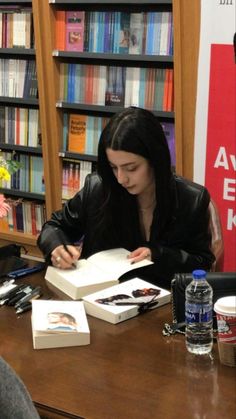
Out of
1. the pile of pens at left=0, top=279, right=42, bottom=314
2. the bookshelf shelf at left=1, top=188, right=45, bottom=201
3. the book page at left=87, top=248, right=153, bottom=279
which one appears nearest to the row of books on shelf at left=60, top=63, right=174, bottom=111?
the bookshelf shelf at left=1, top=188, right=45, bottom=201

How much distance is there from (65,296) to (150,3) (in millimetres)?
1981

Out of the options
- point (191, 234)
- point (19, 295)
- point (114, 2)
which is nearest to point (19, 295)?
point (19, 295)

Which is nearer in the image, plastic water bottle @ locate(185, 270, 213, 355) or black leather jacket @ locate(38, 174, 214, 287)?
plastic water bottle @ locate(185, 270, 213, 355)

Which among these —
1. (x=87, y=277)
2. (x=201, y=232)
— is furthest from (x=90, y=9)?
(x=87, y=277)

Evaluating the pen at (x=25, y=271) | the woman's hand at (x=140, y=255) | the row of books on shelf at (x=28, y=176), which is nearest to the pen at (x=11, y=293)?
the pen at (x=25, y=271)

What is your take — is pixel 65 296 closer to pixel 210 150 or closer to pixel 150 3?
pixel 210 150

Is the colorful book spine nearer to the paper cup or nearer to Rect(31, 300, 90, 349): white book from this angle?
Rect(31, 300, 90, 349): white book

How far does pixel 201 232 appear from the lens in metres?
2.21

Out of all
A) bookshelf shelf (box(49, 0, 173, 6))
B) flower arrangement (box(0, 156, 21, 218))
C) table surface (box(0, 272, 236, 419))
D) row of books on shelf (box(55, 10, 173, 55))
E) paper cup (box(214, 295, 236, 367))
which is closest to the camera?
table surface (box(0, 272, 236, 419))

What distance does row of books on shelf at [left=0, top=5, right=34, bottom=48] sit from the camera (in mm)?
3723

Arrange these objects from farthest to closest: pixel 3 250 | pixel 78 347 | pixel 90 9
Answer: pixel 90 9 < pixel 3 250 < pixel 78 347

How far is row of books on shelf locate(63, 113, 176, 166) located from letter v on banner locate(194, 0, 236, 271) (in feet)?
2.55

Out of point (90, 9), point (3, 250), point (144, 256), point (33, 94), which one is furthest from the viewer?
point (33, 94)

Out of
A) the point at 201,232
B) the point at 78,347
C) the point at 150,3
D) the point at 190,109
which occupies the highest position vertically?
the point at 150,3
